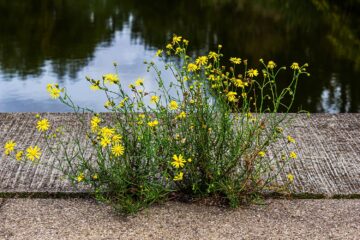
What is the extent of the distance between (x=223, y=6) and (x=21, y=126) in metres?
16.7

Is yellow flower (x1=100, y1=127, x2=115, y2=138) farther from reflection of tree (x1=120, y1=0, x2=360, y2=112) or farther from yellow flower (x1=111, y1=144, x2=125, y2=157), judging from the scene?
reflection of tree (x1=120, y1=0, x2=360, y2=112)

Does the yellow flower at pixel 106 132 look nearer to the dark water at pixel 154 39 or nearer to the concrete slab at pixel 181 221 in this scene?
the concrete slab at pixel 181 221

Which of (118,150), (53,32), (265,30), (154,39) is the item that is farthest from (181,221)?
(265,30)

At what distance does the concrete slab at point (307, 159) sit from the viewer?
11.5 feet

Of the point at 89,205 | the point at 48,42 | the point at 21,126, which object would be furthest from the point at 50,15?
the point at 89,205

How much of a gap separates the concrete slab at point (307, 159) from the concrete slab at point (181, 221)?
0.44 ft

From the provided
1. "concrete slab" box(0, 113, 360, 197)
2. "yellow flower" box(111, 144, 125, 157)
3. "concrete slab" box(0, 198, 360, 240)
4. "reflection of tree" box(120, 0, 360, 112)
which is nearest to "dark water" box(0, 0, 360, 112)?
"reflection of tree" box(120, 0, 360, 112)

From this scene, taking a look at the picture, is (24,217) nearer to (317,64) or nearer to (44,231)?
(44,231)

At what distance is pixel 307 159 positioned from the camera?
12.8 ft

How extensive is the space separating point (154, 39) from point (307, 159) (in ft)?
35.2

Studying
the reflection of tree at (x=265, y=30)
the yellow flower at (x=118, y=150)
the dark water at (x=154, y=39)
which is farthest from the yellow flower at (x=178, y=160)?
the reflection of tree at (x=265, y=30)

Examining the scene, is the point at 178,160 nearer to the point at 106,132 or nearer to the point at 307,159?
the point at 106,132

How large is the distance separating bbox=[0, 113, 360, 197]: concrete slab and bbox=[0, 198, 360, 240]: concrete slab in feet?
0.44

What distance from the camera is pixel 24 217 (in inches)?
125
